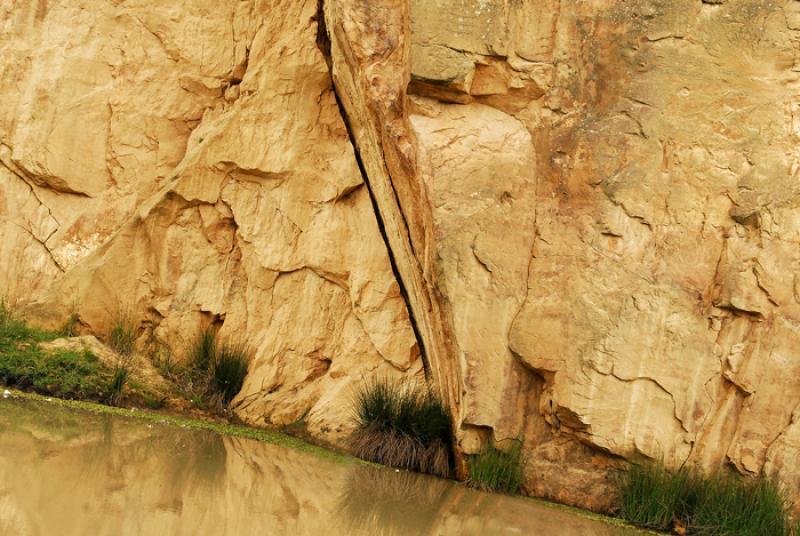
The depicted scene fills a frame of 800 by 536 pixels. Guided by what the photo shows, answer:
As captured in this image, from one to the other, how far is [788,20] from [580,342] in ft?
9.14

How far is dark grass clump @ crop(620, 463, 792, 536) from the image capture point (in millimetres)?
7480

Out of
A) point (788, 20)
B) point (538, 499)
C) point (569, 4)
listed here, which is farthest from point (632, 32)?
point (538, 499)

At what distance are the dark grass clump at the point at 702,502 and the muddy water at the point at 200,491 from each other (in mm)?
413

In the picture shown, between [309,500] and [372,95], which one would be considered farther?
[372,95]

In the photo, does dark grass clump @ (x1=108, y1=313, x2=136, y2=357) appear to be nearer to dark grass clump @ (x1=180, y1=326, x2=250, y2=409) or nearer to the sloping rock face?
the sloping rock face

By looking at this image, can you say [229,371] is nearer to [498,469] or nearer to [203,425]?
[203,425]

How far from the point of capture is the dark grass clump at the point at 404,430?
8742mm

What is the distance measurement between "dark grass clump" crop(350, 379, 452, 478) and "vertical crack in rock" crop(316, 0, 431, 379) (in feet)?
2.11

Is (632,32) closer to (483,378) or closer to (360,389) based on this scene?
(483,378)

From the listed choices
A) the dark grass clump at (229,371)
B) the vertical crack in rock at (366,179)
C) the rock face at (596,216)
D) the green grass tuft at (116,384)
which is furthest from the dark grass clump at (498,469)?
the green grass tuft at (116,384)

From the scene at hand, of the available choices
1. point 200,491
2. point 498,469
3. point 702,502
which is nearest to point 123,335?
point 200,491

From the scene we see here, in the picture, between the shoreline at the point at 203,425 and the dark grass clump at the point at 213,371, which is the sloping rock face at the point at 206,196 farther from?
the shoreline at the point at 203,425

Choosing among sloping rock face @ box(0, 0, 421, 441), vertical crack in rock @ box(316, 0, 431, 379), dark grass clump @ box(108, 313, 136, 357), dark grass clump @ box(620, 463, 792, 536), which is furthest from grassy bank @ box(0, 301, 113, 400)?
dark grass clump @ box(620, 463, 792, 536)

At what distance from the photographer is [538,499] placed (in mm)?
8172
